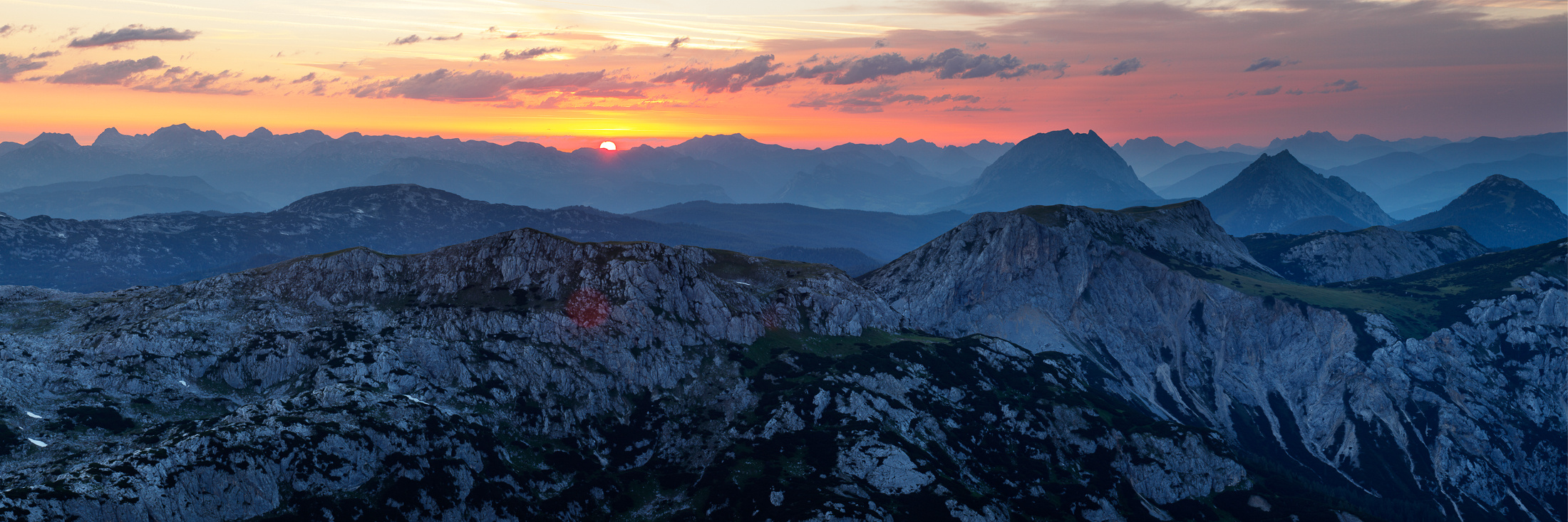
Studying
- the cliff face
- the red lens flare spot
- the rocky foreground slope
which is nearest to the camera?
the cliff face

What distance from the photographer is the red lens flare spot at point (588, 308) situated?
183375mm

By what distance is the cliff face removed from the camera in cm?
11650

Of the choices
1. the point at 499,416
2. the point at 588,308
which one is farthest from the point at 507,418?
the point at 588,308

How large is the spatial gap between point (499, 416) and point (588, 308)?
1522 inches

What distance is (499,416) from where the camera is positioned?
508 feet

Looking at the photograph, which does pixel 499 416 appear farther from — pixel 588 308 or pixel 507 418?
pixel 588 308

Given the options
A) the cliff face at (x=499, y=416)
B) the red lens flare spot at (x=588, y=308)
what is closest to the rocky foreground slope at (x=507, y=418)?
the cliff face at (x=499, y=416)

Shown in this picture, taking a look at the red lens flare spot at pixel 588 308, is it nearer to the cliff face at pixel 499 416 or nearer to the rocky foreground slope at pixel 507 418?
the cliff face at pixel 499 416

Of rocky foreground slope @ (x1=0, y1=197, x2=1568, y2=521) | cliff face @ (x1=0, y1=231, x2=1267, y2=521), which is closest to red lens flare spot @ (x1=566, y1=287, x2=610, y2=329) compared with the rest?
cliff face @ (x1=0, y1=231, x2=1267, y2=521)

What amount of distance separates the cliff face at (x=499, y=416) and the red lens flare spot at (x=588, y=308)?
1.37 feet

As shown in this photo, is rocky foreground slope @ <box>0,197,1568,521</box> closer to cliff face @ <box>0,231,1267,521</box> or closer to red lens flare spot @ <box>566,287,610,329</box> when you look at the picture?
cliff face @ <box>0,231,1267,521</box>

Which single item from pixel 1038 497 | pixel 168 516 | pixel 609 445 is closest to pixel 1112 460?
pixel 1038 497

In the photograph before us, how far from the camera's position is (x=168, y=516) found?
338ft

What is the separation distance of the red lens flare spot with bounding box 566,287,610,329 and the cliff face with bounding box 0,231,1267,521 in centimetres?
42
